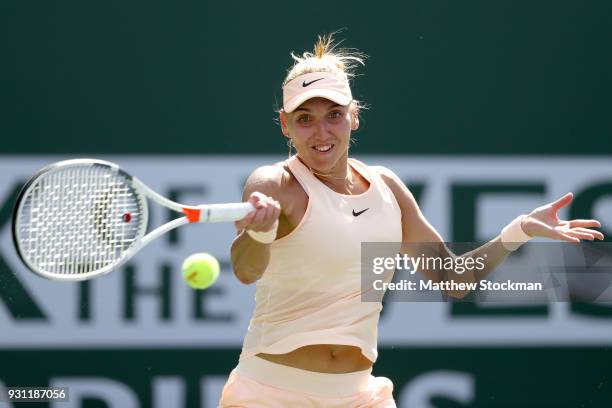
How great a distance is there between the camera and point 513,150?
15.4 feet

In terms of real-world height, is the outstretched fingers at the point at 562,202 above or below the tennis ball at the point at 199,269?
above

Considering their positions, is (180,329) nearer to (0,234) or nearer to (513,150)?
(0,234)

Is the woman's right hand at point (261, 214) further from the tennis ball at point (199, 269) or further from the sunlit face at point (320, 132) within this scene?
the sunlit face at point (320, 132)

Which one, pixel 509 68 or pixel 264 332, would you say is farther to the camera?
pixel 509 68

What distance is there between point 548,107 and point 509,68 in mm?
222

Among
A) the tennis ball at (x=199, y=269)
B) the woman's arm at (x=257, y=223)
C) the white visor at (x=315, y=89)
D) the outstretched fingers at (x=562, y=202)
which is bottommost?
the tennis ball at (x=199, y=269)

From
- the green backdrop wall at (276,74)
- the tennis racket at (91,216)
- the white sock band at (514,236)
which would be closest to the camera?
the tennis racket at (91,216)

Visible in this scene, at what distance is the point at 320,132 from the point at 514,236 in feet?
2.09

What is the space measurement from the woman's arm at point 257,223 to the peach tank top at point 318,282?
10cm

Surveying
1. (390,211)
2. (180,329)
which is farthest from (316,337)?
(180,329)

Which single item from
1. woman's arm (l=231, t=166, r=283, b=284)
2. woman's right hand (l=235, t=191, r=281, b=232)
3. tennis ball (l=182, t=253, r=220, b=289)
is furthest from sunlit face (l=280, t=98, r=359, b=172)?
tennis ball (l=182, t=253, r=220, b=289)

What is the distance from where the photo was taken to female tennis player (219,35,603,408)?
3.13 m

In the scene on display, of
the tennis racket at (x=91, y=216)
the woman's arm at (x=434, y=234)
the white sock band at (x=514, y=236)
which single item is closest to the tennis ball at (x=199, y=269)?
the tennis racket at (x=91, y=216)

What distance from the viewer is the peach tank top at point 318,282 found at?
10.3 feet
